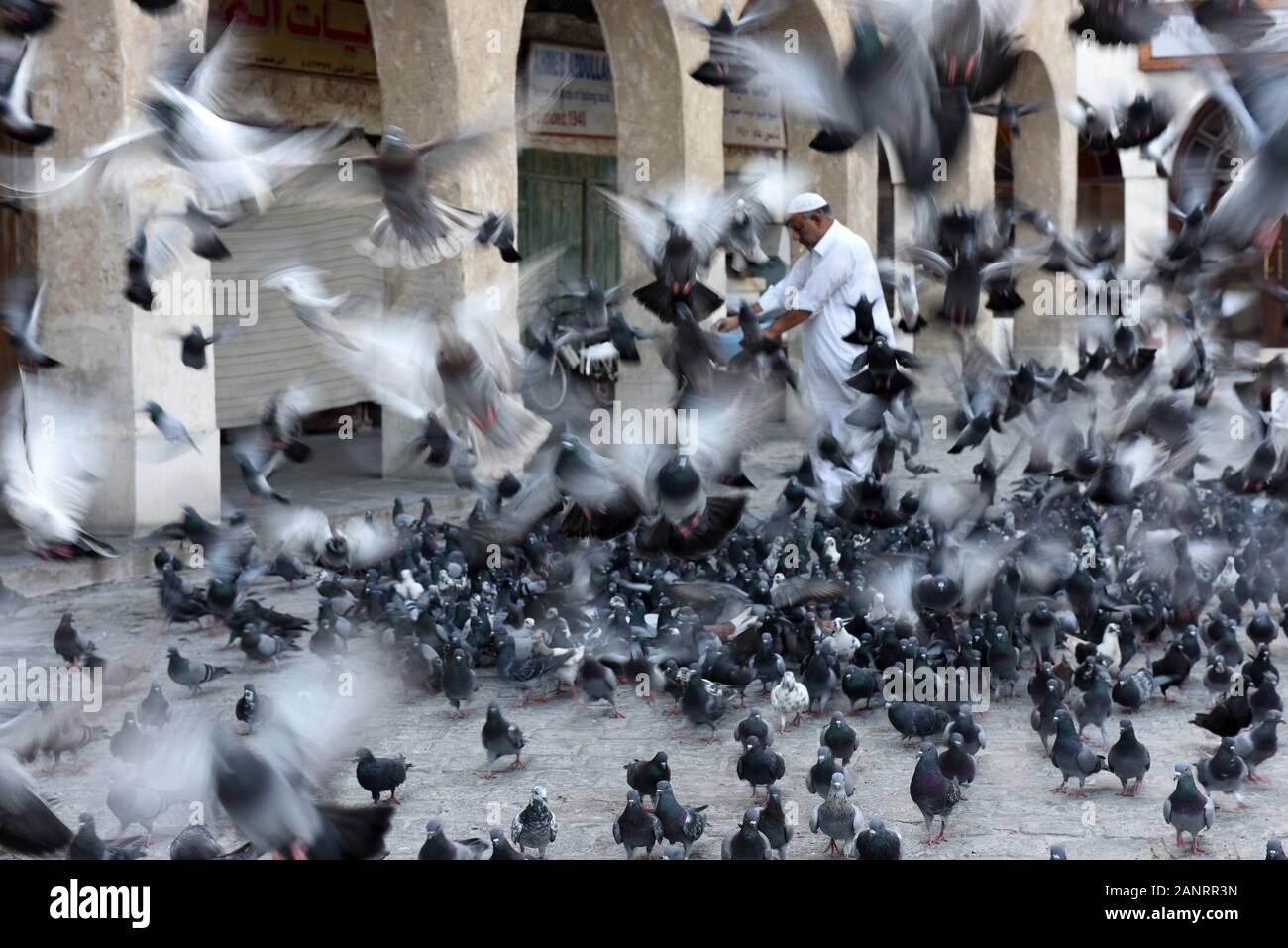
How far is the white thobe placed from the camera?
7.82 meters

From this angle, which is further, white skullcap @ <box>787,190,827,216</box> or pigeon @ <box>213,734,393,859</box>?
white skullcap @ <box>787,190,827,216</box>

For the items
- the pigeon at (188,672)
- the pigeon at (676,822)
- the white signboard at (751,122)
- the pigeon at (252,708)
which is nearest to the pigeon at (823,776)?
the pigeon at (676,822)

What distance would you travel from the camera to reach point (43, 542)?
17.5 feet

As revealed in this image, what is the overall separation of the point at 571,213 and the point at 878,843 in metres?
12.5

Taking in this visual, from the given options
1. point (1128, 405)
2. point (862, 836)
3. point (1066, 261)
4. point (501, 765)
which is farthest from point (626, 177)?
point (862, 836)

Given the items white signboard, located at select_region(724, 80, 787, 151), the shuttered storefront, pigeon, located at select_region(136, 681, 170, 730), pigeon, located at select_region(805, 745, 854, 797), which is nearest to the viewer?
pigeon, located at select_region(805, 745, 854, 797)

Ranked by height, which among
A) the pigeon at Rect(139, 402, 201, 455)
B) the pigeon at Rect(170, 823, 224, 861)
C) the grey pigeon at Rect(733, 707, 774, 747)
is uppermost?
the pigeon at Rect(139, 402, 201, 455)

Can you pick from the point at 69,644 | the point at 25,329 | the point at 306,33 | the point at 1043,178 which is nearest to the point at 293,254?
the point at 306,33

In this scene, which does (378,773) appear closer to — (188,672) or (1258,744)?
(188,672)

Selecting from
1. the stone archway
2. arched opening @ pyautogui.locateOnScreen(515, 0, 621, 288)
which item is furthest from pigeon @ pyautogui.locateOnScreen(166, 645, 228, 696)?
the stone archway

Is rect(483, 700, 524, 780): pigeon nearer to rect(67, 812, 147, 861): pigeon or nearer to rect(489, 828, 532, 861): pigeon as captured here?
rect(489, 828, 532, 861): pigeon

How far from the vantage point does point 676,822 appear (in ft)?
14.6

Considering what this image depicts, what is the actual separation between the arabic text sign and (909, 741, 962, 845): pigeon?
8.92 meters

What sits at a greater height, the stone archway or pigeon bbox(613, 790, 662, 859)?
the stone archway
